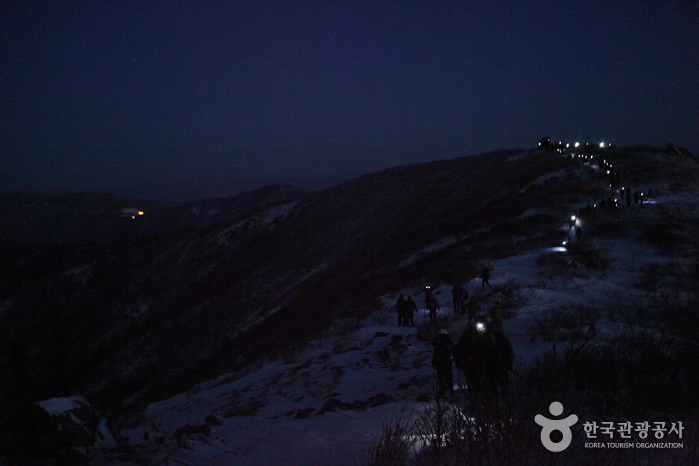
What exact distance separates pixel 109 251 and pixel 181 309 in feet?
71.1

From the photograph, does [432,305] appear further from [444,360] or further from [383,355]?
[444,360]

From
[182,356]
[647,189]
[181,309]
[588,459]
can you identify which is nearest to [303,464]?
[588,459]

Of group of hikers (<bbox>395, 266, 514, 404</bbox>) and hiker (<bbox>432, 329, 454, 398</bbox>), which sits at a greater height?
group of hikers (<bbox>395, 266, 514, 404</bbox>)

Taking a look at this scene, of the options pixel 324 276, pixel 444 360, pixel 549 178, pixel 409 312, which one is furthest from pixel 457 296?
pixel 549 178

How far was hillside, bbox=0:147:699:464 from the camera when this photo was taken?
13219 mm

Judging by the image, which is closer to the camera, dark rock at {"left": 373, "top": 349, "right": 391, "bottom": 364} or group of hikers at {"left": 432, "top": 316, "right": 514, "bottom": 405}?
group of hikers at {"left": 432, "top": 316, "right": 514, "bottom": 405}

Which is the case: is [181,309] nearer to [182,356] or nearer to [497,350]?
[182,356]

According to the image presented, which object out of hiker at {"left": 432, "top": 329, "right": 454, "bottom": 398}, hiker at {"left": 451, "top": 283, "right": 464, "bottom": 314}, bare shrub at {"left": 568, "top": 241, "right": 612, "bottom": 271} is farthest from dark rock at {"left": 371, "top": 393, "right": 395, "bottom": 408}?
bare shrub at {"left": 568, "top": 241, "right": 612, "bottom": 271}

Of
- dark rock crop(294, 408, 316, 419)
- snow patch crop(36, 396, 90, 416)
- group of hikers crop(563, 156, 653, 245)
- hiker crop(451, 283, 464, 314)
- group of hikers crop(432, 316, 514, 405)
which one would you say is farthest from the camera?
group of hikers crop(563, 156, 653, 245)

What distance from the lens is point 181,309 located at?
129ft

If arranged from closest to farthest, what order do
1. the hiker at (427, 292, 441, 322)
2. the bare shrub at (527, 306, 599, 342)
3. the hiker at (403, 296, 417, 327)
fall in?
the bare shrub at (527, 306, 599, 342) < the hiker at (427, 292, 441, 322) < the hiker at (403, 296, 417, 327)

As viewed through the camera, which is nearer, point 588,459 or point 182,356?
point 588,459

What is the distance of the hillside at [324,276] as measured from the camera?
13219 mm

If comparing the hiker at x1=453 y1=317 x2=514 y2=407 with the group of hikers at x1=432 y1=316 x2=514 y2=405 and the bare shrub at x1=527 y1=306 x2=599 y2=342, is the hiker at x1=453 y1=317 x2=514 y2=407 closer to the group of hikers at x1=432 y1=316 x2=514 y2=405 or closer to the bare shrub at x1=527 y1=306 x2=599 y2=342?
the group of hikers at x1=432 y1=316 x2=514 y2=405
